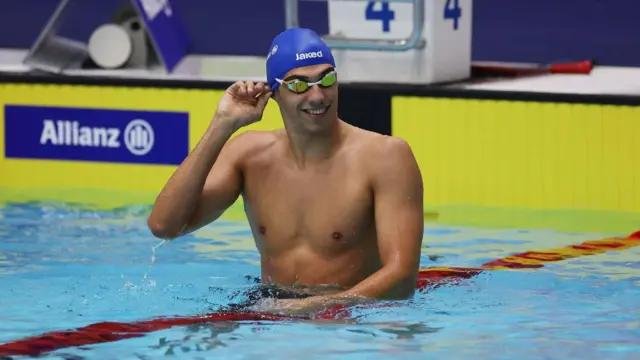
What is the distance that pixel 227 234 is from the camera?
6.95 meters

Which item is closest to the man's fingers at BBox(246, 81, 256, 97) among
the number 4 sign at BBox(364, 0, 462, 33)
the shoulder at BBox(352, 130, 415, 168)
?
the shoulder at BBox(352, 130, 415, 168)

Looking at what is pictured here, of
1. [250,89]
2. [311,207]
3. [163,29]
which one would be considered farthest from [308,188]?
[163,29]

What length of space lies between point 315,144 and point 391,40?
3.14 meters

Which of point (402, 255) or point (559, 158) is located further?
point (559, 158)

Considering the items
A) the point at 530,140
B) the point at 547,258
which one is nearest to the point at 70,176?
the point at 530,140

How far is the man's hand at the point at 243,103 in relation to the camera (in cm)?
462

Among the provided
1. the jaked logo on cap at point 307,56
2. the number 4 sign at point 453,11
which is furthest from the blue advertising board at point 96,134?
the jaked logo on cap at point 307,56

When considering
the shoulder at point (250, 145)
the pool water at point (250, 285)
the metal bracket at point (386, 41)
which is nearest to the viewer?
the pool water at point (250, 285)

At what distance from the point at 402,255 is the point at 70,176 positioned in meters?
→ 4.09

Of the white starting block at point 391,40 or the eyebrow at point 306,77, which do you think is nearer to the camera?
the eyebrow at point 306,77

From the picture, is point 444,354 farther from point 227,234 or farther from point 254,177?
point 227,234

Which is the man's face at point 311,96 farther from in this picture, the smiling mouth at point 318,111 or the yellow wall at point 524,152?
the yellow wall at point 524,152

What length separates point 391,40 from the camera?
7.75 meters

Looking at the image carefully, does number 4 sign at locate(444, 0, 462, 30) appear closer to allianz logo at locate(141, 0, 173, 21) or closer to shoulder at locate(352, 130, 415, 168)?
allianz logo at locate(141, 0, 173, 21)
